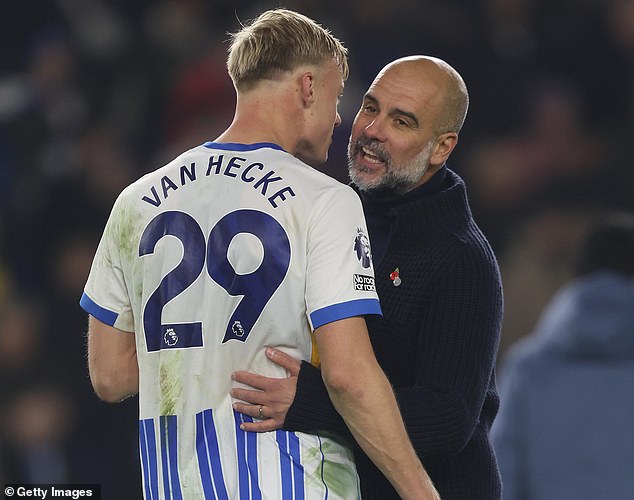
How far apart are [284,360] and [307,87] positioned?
2.18 feet

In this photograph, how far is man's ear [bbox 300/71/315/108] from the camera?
2.77 meters

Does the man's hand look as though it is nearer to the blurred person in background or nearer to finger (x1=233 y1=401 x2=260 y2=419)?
finger (x1=233 y1=401 x2=260 y2=419)

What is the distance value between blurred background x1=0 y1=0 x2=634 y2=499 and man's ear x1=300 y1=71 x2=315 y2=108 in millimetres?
3326

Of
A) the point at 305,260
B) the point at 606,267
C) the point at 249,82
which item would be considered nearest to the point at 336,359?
the point at 305,260

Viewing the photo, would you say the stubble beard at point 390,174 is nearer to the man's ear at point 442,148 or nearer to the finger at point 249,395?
the man's ear at point 442,148

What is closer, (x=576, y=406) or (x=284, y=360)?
(x=284, y=360)

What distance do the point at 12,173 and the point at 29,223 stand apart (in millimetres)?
400

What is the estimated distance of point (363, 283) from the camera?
8.57 feet

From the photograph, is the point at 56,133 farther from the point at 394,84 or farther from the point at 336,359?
the point at 336,359

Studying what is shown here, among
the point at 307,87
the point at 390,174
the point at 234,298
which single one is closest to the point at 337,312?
the point at 234,298

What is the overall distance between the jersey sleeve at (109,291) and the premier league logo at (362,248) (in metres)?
0.62

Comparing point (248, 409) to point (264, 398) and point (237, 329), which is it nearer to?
point (264, 398)

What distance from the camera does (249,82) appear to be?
2777 mm

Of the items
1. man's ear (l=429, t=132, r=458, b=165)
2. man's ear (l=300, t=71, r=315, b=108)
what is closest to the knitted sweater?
man's ear (l=429, t=132, r=458, b=165)
